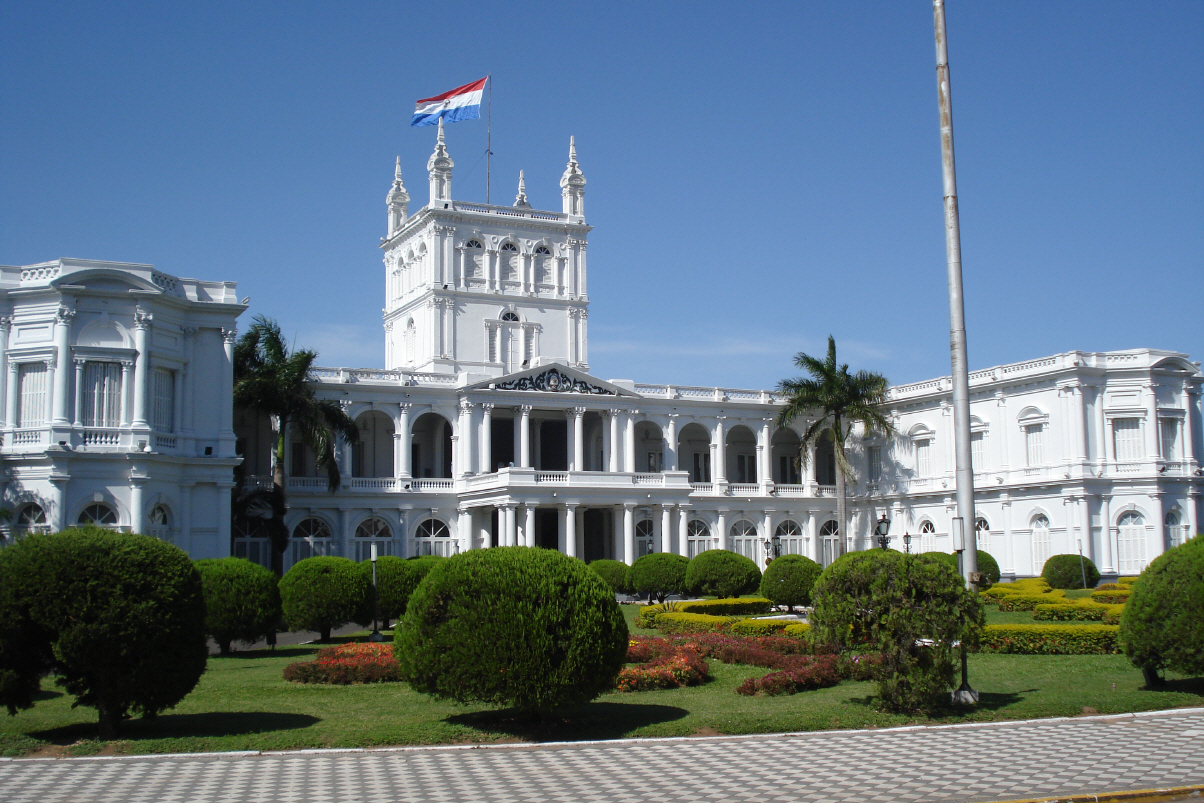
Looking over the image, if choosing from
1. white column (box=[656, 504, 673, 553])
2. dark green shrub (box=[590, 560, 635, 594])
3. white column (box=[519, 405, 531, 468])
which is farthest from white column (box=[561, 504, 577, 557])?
dark green shrub (box=[590, 560, 635, 594])

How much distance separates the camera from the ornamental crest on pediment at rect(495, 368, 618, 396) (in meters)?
54.8

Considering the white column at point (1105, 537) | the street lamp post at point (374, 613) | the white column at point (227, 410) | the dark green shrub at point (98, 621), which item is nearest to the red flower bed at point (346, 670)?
the street lamp post at point (374, 613)

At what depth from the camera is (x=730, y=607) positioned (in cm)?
3431

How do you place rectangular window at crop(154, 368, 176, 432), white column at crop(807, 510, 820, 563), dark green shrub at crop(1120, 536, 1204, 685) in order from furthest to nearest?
white column at crop(807, 510, 820, 563), rectangular window at crop(154, 368, 176, 432), dark green shrub at crop(1120, 536, 1204, 685)

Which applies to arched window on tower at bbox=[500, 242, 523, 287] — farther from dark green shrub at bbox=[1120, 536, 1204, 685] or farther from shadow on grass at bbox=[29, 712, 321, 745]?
dark green shrub at bbox=[1120, 536, 1204, 685]

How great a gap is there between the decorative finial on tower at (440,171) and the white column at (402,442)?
39.3 ft

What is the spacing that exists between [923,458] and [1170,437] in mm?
12120

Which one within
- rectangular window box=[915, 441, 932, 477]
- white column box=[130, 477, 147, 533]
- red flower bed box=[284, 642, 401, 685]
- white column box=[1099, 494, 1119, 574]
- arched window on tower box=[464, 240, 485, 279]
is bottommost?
red flower bed box=[284, 642, 401, 685]

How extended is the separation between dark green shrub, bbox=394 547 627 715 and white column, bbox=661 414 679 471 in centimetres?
4264

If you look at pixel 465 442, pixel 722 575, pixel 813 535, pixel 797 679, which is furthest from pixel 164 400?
pixel 813 535

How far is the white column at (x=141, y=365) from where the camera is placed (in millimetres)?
38438

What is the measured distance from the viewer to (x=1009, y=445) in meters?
53.2

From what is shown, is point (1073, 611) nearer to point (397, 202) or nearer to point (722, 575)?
point (722, 575)

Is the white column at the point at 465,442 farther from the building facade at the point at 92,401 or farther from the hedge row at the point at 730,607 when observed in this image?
the hedge row at the point at 730,607
